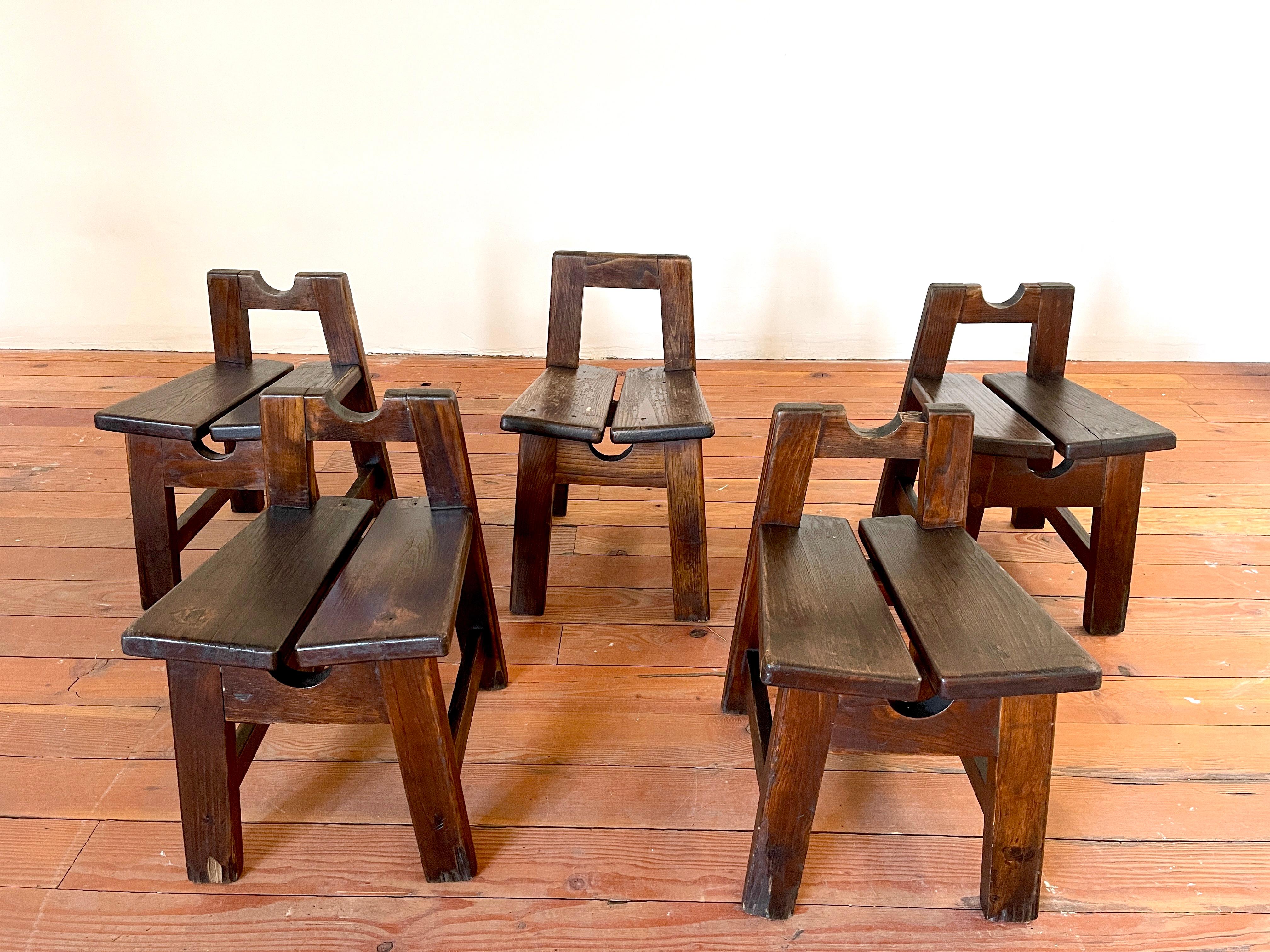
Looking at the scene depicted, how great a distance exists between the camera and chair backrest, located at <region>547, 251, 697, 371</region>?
1.95 meters

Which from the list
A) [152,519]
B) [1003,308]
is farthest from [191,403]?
[1003,308]

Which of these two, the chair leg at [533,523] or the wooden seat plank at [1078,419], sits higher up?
the wooden seat plank at [1078,419]

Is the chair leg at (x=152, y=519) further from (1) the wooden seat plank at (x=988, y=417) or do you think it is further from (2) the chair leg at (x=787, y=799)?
(1) the wooden seat plank at (x=988, y=417)

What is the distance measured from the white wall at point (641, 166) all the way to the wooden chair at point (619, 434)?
1454mm

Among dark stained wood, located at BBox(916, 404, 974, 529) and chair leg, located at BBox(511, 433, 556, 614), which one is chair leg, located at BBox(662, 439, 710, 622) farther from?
dark stained wood, located at BBox(916, 404, 974, 529)

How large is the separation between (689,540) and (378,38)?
2408 millimetres

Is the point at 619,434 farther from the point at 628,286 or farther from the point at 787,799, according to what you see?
the point at 787,799

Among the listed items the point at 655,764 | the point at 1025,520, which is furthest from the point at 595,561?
the point at 1025,520

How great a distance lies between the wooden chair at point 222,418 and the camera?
1.71 m

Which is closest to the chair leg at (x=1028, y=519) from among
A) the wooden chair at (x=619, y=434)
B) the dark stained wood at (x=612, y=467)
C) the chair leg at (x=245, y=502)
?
the wooden chair at (x=619, y=434)

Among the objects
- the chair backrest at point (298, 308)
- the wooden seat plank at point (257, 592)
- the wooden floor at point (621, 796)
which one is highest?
the chair backrest at point (298, 308)

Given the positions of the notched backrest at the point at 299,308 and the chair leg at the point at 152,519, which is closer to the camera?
the chair leg at the point at 152,519

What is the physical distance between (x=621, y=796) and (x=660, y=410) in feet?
2.47

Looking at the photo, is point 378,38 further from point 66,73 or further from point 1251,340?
point 1251,340
